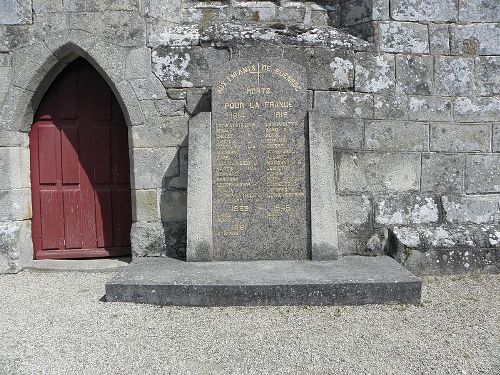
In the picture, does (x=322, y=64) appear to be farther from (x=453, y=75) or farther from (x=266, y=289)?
(x=266, y=289)

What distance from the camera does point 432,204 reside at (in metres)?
4.71

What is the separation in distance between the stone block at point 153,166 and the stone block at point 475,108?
2763 millimetres

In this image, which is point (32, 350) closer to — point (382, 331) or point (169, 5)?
point (382, 331)

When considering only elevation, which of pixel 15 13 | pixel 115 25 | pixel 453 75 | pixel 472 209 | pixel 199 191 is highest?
pixel 15 13

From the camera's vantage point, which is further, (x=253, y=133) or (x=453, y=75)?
(x=453, y=75)

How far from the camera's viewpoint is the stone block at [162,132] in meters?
4.60

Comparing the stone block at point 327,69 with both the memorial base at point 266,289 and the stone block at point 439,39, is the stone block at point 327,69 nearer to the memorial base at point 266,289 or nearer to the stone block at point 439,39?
the stone block at point 439,39

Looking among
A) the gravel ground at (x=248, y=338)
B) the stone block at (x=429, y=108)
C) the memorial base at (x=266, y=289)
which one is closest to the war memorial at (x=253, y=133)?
the stone block at (x=429, y=108)

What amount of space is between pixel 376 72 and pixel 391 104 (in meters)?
0.34

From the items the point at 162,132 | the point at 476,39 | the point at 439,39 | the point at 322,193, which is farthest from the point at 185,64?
the point at 476,39

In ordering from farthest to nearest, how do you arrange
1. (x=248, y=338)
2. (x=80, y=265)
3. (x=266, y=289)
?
(x=80, y=265), (x=266, y=289), (x=248, y=338)

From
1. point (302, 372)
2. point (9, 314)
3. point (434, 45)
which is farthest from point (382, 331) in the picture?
point (434, 45)

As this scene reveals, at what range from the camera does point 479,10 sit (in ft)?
15.6

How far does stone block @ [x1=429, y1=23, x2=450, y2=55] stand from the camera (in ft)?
15.5
